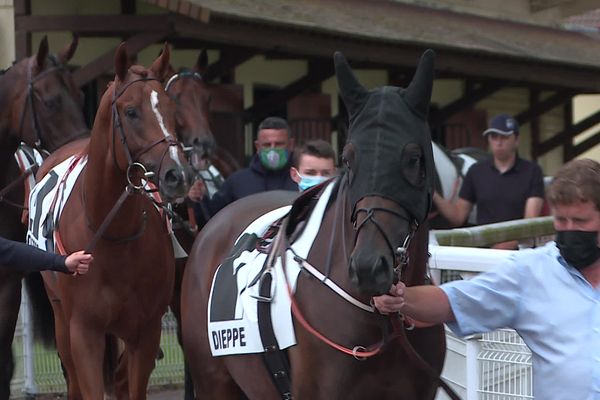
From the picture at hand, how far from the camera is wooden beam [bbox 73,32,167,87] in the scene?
10.4 metres

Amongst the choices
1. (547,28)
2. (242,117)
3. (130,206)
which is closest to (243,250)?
(130,206)

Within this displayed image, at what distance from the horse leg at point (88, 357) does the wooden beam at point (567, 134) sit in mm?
14722

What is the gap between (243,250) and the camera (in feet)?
16.2

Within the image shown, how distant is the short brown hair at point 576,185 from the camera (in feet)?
11.0

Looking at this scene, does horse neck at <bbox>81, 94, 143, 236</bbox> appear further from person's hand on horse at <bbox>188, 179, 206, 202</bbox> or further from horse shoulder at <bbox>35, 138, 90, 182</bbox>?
person's hand on horse at <bbox>188, 179, 206, 202</bbox>

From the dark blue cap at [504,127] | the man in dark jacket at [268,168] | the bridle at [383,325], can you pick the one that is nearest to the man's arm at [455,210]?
the dark blue cap at [504,127]

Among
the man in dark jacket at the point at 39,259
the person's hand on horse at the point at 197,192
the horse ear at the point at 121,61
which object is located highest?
the horse ear at the point at 121,61

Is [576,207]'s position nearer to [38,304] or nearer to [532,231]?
[532,231]

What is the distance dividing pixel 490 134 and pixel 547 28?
11.5 meters

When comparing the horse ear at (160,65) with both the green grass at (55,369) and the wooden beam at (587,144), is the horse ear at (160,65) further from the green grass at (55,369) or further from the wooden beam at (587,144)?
the wooden beam at (587,144)

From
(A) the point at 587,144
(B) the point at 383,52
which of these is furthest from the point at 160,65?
(A) the point at 587,144

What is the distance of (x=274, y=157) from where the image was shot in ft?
22.6

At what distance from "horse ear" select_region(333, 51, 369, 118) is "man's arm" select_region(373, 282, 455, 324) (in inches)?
25.8

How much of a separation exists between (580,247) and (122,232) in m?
3.07
